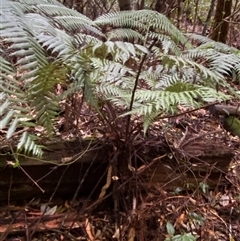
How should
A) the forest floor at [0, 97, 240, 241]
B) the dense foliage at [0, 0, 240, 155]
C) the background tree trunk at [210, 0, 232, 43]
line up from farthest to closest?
the background tree trunk at [210, 0, 232, 43]
the forest floor at [0, 97, 240, 241]
the dense foliage at [0, 0, 240, 155]

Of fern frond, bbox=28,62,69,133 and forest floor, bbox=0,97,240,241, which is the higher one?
fern frond, bbox=28,62,69,133

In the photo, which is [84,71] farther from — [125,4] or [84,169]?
[125,4]

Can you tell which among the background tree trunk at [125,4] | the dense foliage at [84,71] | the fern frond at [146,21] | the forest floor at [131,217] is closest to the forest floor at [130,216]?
the forest floor at [131,217]

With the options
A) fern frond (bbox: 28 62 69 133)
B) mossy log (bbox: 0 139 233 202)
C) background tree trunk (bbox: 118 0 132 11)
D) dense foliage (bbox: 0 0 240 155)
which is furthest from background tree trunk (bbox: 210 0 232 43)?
fern frond (bbox: 28 62 69 133)

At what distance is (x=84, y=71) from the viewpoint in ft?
4.38

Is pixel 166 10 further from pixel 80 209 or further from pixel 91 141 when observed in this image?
pixel 80 209

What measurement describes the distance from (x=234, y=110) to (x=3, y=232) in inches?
61.3

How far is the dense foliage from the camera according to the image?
1.15 m

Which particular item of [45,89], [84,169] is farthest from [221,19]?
[45,89]

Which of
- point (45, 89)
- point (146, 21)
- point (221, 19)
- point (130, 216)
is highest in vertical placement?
point (146, 21)

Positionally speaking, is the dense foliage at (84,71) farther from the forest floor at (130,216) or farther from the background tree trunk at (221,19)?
the background tree trunk at (221,19)

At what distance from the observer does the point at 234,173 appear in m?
2.12

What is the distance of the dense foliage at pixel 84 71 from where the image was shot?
115cm

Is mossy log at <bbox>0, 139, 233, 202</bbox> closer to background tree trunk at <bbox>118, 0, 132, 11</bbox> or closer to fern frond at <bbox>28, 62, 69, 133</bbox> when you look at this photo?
fern frond at <bbox>28, 62, 69, 133</bbox>
